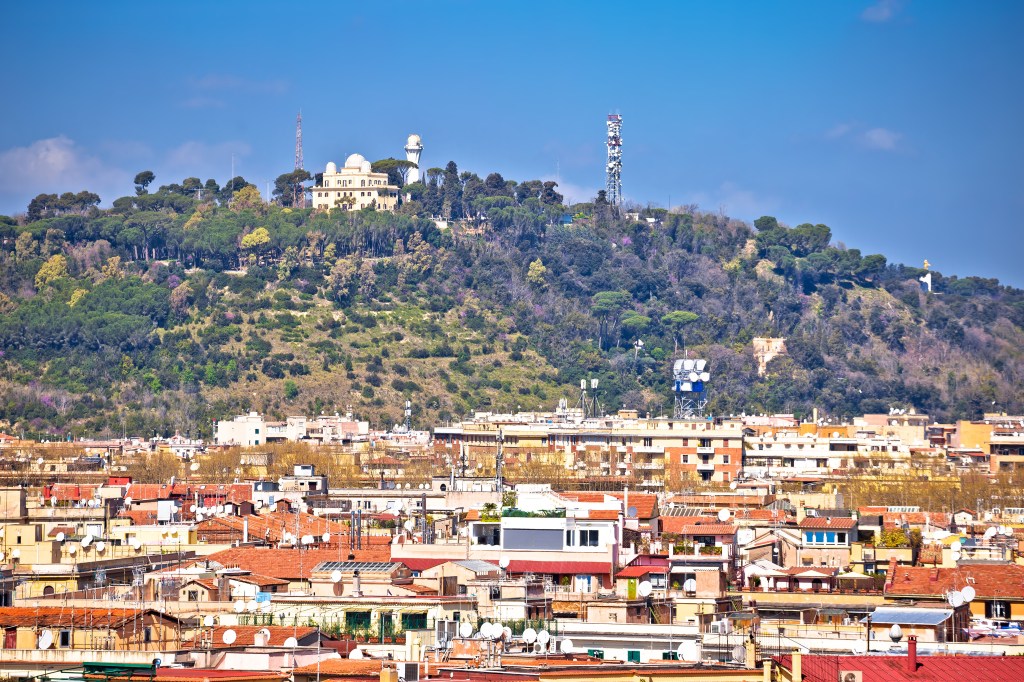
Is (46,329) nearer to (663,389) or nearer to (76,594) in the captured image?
(663,389)

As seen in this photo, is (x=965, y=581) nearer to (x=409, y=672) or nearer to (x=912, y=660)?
(x=912, y=660)

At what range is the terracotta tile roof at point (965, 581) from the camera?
A: 44.7 meters

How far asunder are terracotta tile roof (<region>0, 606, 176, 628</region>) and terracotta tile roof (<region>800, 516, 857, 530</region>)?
2408cm

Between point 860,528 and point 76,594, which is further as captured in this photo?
point 860,528

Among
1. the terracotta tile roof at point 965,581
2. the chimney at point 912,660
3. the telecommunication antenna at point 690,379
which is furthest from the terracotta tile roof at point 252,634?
the telecommunication antenna at point 690,379

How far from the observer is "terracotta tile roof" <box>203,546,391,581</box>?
156ft

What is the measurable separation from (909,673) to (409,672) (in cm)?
615

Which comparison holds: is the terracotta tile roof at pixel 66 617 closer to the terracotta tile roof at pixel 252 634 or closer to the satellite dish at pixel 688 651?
the terracotta tile roof at pixel 252 634

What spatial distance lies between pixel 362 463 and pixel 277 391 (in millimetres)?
49063

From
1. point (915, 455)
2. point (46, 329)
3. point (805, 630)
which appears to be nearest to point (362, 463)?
point (915, 455)

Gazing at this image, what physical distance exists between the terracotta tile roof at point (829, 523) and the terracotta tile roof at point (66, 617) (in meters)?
24.1

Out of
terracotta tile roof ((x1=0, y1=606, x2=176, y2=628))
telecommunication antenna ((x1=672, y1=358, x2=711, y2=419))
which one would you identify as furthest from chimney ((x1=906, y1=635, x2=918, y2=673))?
telecommunication antenna ((x1=672, y1=358, x2=711, y2=419))

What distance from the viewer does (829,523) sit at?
5947cm

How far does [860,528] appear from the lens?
61500mm
